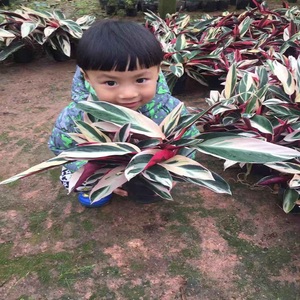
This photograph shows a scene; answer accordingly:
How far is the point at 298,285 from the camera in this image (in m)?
1.29

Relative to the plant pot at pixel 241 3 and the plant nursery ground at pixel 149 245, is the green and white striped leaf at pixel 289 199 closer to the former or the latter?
the plant nursery ground at pixel 149 245

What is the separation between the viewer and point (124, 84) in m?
1.34

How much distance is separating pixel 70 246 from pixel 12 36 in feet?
7.44

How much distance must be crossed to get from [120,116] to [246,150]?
0.42 meters

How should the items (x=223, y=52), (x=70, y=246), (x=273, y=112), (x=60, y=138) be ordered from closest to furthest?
(x=70, y=246)
(x=60, y=138)
(x=273, y=112)
(x=223, y=52)

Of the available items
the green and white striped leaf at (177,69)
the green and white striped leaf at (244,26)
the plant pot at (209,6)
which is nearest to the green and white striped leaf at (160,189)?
the green and white striped leaf at (177,69)

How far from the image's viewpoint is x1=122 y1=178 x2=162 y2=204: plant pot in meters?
1.49

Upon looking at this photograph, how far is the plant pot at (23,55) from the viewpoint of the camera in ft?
11.1

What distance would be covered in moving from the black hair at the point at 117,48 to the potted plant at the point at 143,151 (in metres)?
0.13

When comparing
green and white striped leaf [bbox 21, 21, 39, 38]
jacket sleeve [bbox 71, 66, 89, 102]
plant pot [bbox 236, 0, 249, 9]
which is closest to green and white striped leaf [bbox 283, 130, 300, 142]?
jacket sleeve [bbox 71, 66, 89, 102]

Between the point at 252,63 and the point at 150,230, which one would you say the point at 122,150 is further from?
the point at 252,63

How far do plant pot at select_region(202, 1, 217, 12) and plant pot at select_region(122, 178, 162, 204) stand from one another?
3901 millimetres

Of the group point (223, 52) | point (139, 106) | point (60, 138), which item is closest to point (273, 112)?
point (139, 106)

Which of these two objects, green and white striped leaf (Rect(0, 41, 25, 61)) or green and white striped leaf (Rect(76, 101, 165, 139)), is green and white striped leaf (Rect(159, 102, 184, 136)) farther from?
green and white striped leaf (Rect(0, 41, 25, 61))
